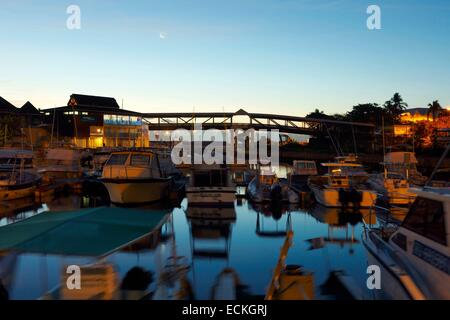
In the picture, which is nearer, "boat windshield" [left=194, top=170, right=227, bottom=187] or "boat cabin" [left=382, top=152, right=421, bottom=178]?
"boat windshield" [left=194, top=170, right=227, bottom=187]

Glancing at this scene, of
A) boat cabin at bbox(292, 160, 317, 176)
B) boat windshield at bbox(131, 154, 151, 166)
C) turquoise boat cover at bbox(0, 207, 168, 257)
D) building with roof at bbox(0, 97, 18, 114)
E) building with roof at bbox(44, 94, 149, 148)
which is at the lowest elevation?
turquoise boat cover at bbox(0, 207, 168, 257)

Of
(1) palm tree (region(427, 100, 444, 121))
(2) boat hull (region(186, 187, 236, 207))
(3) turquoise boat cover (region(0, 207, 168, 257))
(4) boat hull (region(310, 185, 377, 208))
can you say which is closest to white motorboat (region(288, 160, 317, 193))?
(4) boat hull (region(310, 185, 377, 208))

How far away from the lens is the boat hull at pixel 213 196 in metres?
23.0

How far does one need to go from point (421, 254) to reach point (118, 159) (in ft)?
70.1

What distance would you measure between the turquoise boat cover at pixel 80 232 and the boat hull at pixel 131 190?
13.6 metres

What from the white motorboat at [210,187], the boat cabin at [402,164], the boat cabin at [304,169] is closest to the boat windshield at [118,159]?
the white motorboat at [210,187]

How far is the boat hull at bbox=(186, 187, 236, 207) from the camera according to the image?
23019 millimetres

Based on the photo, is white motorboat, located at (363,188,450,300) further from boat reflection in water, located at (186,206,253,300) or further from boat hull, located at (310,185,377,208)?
boat hull, located at (310,185,377,208)

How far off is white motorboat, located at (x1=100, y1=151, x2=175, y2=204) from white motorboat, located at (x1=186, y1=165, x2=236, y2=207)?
3023 mm

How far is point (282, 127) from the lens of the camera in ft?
371

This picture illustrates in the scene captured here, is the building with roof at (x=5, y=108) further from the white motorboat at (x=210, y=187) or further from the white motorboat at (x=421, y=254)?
the white motorboat at (x=421, y=254)

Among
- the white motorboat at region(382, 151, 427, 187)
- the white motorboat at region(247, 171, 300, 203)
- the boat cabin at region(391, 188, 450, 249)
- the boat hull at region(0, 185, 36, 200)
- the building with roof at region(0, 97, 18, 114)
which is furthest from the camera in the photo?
the building with roof at region(0, 97, 18, 114)

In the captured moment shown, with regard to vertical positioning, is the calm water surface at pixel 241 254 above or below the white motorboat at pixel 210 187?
below
